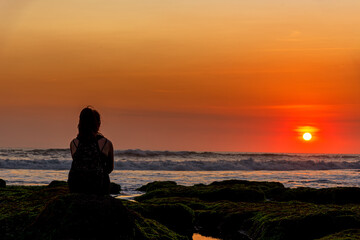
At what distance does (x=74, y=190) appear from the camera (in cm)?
898

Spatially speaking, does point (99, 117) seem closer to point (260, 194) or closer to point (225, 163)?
point (260, 194)

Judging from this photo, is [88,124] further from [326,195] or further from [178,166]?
[178,166]

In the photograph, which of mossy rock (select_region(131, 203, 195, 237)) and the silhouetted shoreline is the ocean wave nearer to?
the silhouetted shoreline

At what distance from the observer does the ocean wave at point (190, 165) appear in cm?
5750

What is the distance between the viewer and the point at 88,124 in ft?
28.7

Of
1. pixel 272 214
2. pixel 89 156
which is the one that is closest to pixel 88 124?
pixel 89 156

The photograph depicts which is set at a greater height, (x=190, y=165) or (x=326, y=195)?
(x=190, y=165)

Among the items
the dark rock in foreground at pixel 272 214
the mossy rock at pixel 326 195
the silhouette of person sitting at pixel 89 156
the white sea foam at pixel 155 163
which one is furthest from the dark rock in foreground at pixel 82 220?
the white sea foam at pixel 155 163

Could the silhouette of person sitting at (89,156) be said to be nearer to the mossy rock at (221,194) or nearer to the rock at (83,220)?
the rock at (83,220)

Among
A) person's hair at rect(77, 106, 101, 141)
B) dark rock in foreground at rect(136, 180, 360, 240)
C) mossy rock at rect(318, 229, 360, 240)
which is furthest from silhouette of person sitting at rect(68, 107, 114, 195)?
dark rock in foreground at rect(136, 180, 360, 240)

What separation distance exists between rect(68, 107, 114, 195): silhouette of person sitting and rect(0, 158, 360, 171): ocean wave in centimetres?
4891

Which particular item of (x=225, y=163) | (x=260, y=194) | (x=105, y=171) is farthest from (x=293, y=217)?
(x=225, y=163)

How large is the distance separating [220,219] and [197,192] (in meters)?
6.68

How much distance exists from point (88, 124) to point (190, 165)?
5691cm
